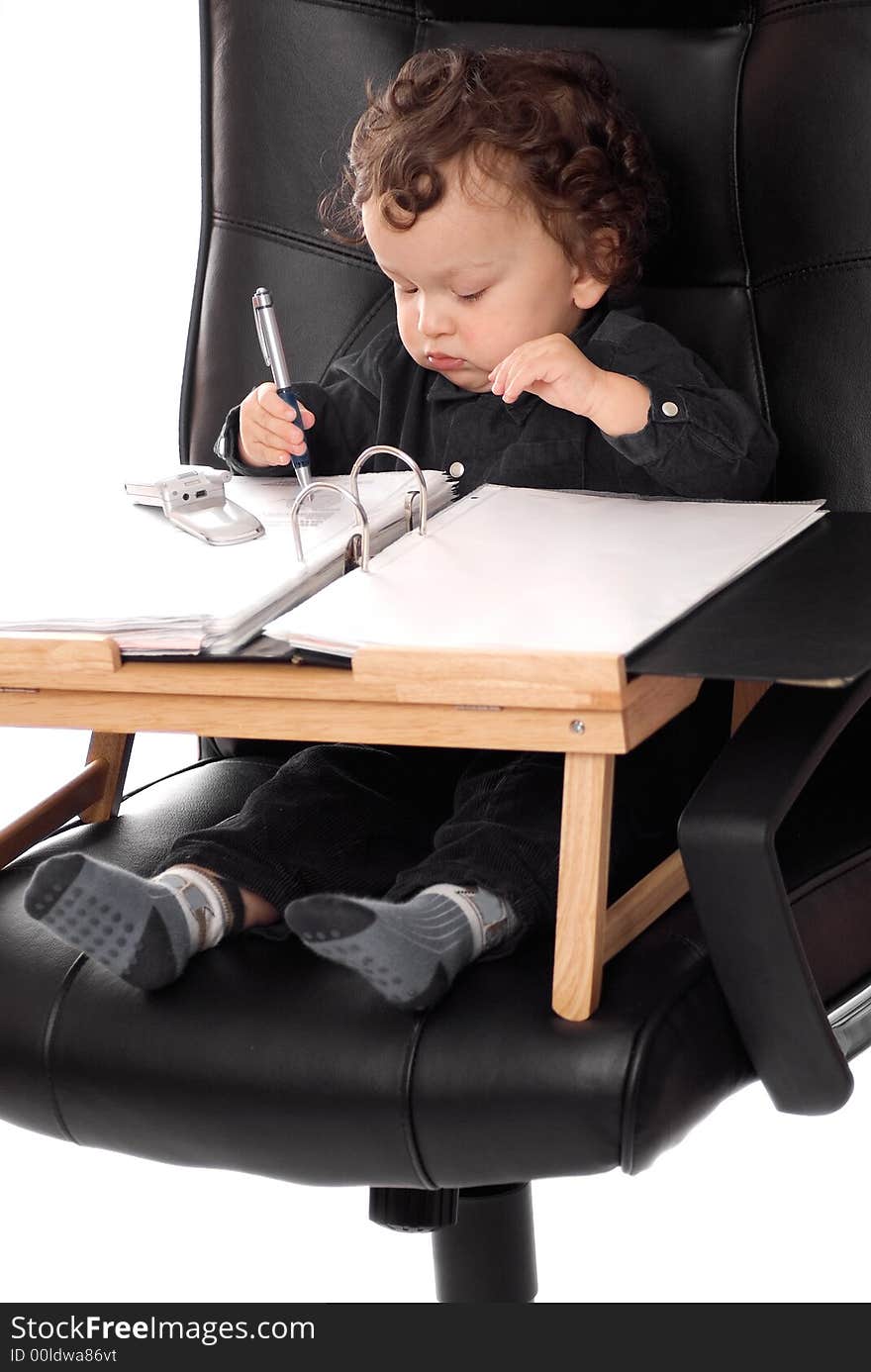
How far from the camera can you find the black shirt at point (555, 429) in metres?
1.17

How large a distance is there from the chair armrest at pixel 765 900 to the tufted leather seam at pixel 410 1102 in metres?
0.16

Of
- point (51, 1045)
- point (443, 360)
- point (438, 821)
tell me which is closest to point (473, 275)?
Result: point (443, 360)

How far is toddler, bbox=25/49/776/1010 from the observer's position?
98cm

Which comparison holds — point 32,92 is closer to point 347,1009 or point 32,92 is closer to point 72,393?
point 72,393

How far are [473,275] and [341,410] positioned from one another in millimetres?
193

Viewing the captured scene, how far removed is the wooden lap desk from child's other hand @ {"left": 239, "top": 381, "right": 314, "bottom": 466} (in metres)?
0.36

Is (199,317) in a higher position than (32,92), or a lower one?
lower

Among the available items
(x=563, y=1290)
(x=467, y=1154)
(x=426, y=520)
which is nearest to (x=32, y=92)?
(x=426, y=520)

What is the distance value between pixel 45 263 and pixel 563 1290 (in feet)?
5.08

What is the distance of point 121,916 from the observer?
92 centimetres

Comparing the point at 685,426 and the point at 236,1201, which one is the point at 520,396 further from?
the point at 236,1201

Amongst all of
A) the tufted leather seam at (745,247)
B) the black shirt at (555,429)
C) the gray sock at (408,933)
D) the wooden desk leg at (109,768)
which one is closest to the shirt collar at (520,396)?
the black shirt at (555,429)

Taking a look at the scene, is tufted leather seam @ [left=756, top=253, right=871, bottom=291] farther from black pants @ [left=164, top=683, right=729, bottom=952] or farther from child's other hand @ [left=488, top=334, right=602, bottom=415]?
black pants @ [left=164, top=683, right=729, bottom=952]

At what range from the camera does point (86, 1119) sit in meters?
0.96
